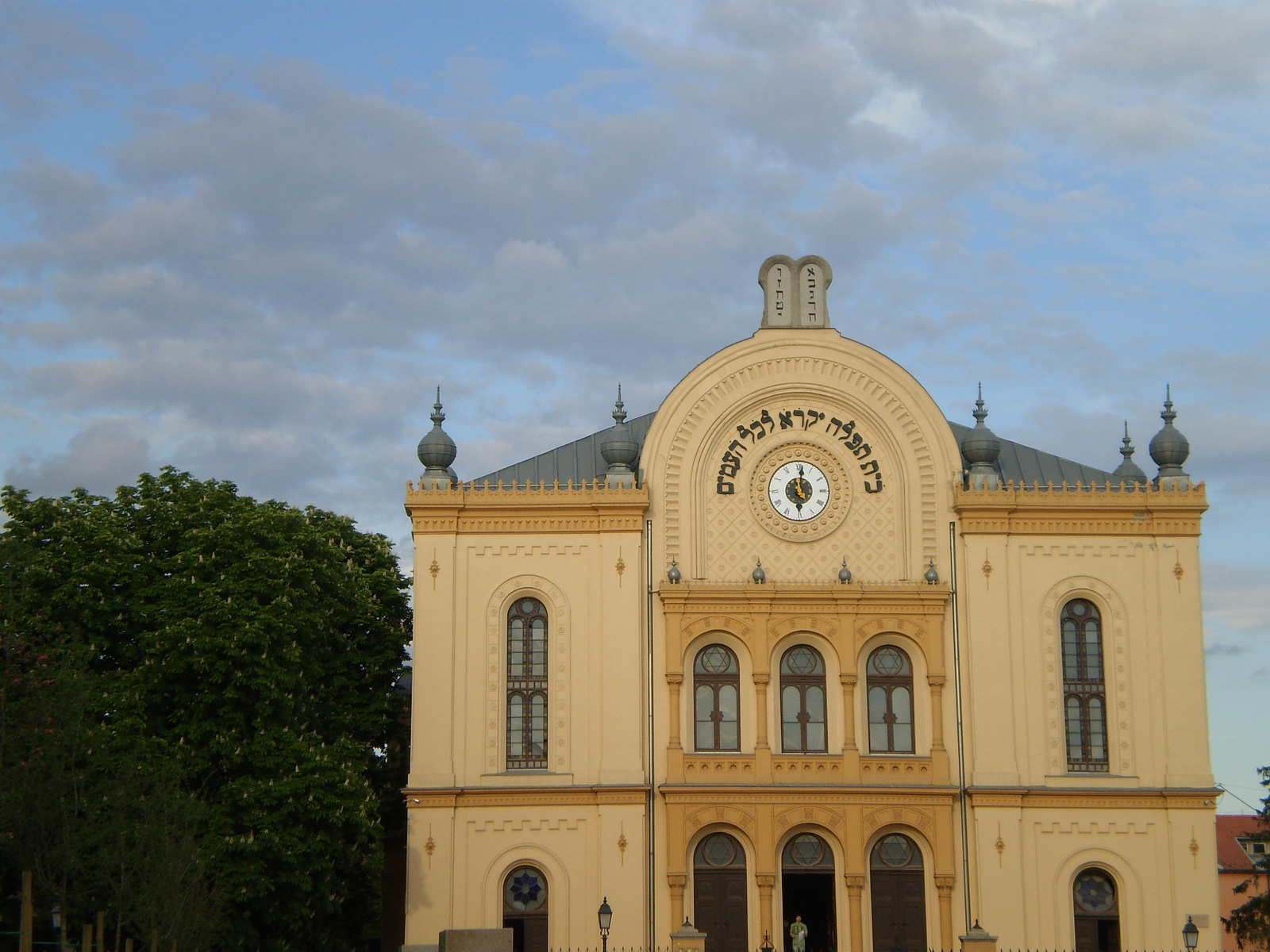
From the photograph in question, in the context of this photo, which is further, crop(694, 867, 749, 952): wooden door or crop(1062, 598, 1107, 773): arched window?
crop(1062, 598, 1107, 773): arched window

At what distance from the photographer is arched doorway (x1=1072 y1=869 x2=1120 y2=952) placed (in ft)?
131

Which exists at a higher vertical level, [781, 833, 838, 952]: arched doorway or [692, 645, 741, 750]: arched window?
[692, 645, 741, 750]: arched window

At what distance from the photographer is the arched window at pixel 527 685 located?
134 ft

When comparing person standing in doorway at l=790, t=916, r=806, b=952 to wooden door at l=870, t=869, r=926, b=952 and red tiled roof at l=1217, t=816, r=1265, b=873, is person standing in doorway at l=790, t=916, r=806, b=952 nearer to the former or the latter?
wooden door at l=870, t=869, r=926, b=952

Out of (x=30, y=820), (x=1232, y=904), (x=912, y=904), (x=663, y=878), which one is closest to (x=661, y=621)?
(x=663, y=878)

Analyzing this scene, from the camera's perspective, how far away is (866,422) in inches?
1678

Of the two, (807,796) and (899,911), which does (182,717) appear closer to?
(807,796)

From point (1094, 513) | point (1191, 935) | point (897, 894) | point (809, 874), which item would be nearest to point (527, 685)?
point (809, 874)

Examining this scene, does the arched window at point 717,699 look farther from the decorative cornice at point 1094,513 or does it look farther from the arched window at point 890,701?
the decorative cornice at point 1094,513

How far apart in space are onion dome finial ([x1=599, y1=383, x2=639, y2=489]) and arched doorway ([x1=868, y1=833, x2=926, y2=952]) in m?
10.9

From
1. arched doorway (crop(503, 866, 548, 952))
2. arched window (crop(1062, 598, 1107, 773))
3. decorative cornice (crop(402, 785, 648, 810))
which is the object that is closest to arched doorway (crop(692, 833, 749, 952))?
decorative cornice (crop(402, 785, 648, 810))

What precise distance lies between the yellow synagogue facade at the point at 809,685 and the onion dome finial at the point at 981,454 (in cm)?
7

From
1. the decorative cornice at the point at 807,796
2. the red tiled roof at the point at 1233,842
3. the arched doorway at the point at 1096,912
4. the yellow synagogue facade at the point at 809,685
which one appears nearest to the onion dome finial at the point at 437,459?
the yellow synagogue facade at the point at 809,685

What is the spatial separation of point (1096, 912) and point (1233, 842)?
35.7 meters
